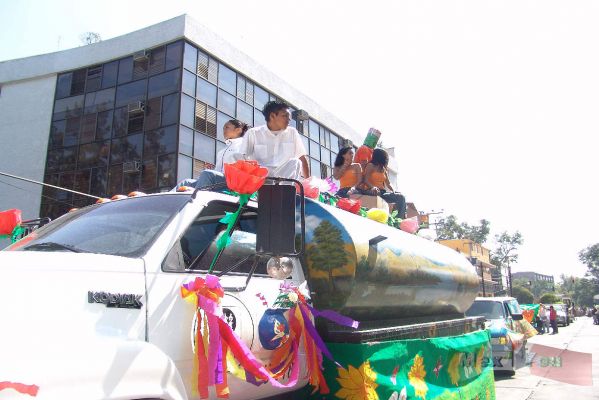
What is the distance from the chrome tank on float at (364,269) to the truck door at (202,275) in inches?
8.3

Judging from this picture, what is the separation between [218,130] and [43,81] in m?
8.49

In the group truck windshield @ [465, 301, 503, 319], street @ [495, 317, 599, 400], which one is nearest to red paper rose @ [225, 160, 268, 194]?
street @ [495, 317, 599, 400]

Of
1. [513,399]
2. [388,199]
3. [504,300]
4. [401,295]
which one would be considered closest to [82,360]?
[401,295]

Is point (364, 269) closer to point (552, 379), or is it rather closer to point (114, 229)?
point (114, 229)

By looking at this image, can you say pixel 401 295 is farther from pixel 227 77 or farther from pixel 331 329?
pixel 227 77

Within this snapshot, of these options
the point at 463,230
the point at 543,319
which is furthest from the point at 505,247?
the point at 543,319

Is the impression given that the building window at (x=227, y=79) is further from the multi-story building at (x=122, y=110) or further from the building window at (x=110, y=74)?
the building window at (x=110, y=74)

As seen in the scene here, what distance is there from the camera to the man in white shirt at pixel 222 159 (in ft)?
11.5

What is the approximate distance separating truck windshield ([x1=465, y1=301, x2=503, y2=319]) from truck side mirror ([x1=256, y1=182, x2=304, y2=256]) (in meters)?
11.0

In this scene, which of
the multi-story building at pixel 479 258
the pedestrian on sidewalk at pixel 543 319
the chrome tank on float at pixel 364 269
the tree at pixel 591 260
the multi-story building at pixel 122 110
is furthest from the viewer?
the tree at pixel 591 260

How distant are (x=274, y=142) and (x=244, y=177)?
6.73 feet

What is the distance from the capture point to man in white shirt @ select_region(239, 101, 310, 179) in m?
4.48

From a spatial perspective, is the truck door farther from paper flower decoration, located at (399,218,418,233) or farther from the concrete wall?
the concrete wall

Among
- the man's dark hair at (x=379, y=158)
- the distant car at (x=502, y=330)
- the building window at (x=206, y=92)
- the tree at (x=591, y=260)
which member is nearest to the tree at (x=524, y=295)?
the distant car at (x=502, y=330)
